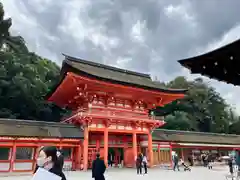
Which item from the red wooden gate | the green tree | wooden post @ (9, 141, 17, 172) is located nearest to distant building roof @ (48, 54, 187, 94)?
the red wooden gate

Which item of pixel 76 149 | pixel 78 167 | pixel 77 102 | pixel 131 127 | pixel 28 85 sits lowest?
pixel 78 167

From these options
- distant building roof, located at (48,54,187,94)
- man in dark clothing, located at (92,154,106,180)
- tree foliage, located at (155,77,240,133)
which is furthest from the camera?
tree foliage, located at (155,77,240,133)

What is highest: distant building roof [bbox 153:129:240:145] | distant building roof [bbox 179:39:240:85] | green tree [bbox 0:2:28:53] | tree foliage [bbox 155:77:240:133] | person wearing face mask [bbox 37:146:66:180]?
green tree [bbox 0:2:28:53]

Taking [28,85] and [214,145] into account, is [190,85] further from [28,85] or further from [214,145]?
[28,85]

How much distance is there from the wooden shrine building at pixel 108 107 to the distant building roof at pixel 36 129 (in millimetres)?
992

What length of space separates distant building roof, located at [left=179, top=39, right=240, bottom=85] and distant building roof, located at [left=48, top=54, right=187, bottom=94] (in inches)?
501

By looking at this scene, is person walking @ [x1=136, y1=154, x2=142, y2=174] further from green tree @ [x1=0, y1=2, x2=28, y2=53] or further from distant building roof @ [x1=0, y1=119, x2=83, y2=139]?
green tree @ [x1=0, y1=2, x2=28, y2=53]

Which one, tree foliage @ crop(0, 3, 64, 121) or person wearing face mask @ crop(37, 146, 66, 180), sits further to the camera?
tree foliage @ crop(0, 3, 64, 121)

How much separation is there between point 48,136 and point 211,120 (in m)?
38.7

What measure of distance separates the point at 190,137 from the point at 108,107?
42.5ft

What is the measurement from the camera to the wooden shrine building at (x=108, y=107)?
18.6 metres

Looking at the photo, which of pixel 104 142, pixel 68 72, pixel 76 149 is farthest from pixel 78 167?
pixel 68 72

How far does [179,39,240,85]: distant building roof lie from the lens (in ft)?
17.0

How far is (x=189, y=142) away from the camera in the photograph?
25859mm
